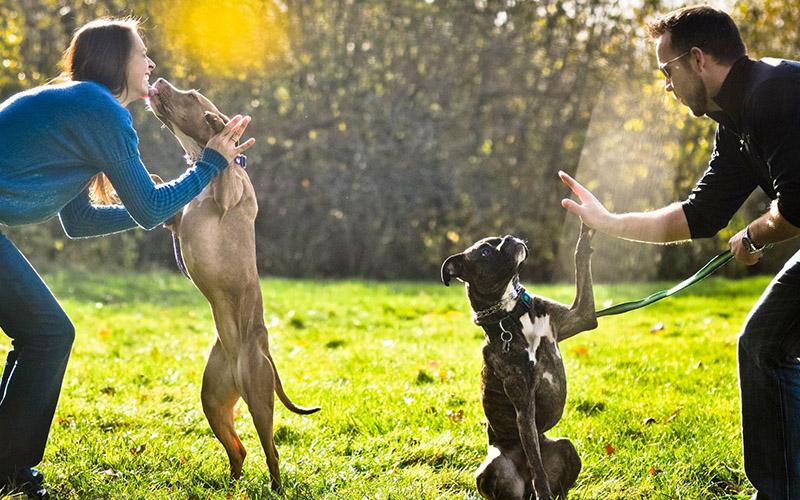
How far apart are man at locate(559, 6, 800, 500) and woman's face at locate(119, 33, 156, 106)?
6.35ft

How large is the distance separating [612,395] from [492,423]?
6.65 feet

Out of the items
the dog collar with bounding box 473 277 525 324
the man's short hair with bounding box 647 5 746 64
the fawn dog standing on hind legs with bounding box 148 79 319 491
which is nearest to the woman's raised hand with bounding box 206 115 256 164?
the fawn dog standing on hind legs with bounding box 148 79 319 491

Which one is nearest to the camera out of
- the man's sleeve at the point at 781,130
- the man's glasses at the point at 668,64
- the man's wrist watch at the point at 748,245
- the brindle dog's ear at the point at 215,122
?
the man's sleeve at the point at 781,130

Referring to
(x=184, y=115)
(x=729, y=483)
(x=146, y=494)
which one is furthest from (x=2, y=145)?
(x=729, y=483)

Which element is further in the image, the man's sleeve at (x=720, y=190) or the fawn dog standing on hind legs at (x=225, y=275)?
the fawn dog standing on hind legs at (x=225, y=275)

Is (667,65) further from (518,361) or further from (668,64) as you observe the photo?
(518,361)

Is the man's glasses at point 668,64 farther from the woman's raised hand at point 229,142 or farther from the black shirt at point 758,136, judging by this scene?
the woman's raised hand at point 229,142

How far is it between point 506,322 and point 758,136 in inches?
47.3

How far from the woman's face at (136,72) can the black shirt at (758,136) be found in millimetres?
2431

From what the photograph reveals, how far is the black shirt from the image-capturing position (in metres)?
2.87

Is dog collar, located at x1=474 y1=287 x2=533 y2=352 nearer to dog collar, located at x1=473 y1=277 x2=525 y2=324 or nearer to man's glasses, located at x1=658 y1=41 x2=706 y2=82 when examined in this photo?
dog collar, located at x1=473 y1=277 x2=525 y2=324

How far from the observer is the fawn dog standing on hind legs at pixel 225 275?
3.60 metres

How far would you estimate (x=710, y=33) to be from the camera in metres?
3.12

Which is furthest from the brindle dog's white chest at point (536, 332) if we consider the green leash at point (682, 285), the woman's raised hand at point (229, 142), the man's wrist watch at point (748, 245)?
the woman's raised hand at point (229, 142)
